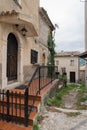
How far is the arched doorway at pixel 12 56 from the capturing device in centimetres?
665

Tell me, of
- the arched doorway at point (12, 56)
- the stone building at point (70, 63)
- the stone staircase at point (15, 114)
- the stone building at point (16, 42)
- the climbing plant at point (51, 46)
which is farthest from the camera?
the stone building at point (70, 63)

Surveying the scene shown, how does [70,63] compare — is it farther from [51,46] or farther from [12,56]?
[12,56]

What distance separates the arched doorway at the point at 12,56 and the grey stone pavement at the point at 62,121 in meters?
2.60

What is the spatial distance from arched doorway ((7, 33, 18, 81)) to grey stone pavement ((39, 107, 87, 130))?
2605mm

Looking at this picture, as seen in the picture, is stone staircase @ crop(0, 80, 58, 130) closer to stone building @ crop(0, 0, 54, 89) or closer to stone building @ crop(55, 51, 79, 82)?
stone building @ crop(0, 0, 54, 89)

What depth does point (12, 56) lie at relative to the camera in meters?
6.95

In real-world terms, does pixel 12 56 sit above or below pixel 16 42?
below

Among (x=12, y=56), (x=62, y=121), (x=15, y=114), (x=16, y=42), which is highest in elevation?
(x=16, y=42)

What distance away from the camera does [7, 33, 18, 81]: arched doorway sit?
6.65 meters

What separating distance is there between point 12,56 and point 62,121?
3.78 m

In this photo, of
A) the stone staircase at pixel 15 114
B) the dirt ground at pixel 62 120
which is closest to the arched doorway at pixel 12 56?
the stone staircase at pixel 15 114

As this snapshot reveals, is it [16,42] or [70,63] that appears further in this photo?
[70,63]

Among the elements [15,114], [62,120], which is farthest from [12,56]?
[62,120]

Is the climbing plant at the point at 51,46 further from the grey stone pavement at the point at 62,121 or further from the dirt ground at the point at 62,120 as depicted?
the grey stone pavement at the point at 62,121
